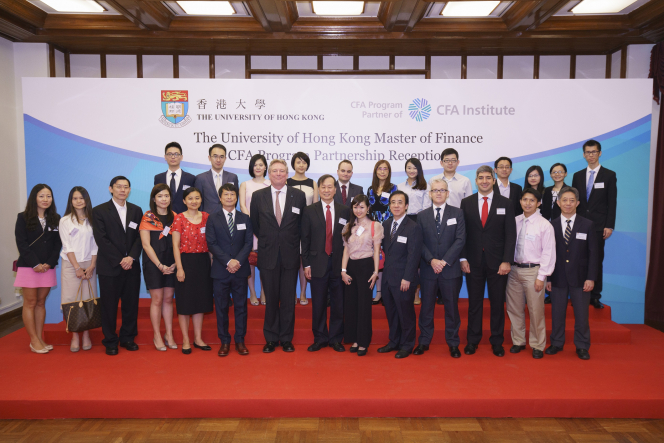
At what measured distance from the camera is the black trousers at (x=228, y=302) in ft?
12.5

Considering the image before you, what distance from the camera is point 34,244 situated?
12.9ft

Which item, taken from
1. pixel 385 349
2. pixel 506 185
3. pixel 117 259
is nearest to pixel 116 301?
pixel 117 259

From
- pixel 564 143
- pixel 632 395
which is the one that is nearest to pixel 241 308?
pixel 632 395

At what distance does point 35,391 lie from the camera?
3.16 metres

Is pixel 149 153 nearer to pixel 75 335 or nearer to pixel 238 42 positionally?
pixel 238 42

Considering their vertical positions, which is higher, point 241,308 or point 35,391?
point 241,308

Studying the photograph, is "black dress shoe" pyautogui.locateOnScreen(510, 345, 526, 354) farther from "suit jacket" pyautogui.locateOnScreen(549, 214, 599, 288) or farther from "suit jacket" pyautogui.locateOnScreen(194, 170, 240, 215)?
"suit jacket" pyautogui.locateOnScreen(194, 170, 240, 215)

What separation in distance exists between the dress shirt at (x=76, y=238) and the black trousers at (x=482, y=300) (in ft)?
11.2

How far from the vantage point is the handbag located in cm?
374

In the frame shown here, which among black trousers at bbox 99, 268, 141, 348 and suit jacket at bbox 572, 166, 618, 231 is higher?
suit jacket at bbox 572, 166, 618, 231

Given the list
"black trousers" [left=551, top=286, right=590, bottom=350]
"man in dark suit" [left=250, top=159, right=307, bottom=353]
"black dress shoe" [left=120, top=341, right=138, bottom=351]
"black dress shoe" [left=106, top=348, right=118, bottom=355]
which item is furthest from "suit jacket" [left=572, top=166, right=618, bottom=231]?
"black dress shoe" [left=106, top=348, right=118, bottom=355]

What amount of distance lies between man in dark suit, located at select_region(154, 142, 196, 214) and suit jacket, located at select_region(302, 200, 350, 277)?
1376 mm

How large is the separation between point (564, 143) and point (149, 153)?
4.64 m

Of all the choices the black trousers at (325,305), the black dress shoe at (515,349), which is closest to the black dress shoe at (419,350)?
the black trousers at (325,305)
